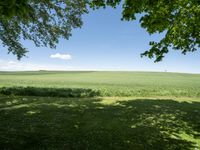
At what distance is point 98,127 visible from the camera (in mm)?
15844

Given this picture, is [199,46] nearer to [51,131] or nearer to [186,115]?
[186,115]

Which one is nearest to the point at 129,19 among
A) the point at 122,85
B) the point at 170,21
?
the point at 170,21

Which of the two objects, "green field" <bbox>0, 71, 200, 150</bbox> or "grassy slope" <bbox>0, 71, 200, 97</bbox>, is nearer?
"green field" <bbox>0, 71, 200, 150</bbox>

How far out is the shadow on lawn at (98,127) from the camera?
1309cm

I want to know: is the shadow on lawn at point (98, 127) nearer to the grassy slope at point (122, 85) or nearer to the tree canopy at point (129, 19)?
the tree canopy at point (129, 19)

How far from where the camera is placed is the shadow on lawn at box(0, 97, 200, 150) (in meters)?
13.1

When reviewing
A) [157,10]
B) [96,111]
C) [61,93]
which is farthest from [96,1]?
[61,93]

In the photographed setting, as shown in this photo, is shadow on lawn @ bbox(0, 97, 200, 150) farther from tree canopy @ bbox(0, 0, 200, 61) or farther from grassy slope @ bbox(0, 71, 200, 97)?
grassy slope @ bbox(0, 71, 200, 97)

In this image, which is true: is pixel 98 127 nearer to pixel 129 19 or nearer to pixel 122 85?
pixel 129 19

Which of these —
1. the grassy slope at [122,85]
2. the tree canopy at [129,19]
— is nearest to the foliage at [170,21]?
the tree canopy at [129,19]

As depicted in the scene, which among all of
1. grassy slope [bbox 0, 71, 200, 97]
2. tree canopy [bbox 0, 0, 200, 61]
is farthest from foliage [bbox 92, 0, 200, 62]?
grassy slope [bbox 0, 71, 200, 97]

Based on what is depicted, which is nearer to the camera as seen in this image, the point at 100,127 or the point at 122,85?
the point at 100,127

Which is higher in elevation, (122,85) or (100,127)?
(122,85)

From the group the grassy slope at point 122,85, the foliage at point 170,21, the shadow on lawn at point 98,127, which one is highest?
the foliage at point 170,21
